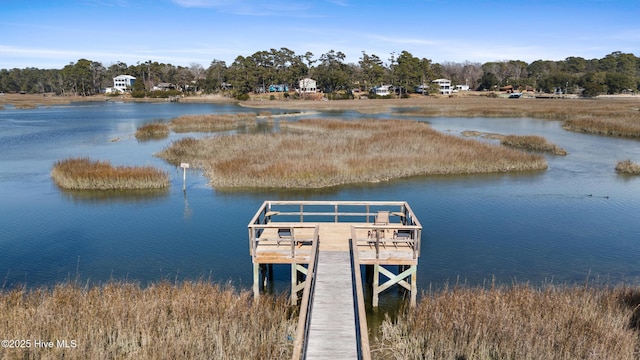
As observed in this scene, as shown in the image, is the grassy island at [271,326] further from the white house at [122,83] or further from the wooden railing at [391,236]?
the white house at [122,83]

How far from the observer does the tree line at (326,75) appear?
470ft

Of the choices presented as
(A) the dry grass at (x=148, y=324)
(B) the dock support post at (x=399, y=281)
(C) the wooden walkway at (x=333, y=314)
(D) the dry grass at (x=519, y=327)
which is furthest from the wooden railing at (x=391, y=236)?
(A) the dry grass at (x=148, y=324)

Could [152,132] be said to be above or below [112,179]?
above

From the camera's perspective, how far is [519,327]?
11.3m

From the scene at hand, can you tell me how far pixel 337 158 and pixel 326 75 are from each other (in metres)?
112

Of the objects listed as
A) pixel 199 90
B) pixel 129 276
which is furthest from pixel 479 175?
pixel 199 90

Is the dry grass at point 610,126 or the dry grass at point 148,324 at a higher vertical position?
the dry grass at point 610,126

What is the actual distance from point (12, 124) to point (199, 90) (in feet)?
335

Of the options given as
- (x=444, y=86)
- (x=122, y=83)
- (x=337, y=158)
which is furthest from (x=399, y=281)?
(x=122, y=83)

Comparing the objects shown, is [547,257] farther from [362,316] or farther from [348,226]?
[362,316]

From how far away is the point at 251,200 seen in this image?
90.1ft

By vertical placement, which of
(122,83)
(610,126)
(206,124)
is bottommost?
(206,124)

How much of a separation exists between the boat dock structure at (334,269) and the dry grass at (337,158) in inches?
504

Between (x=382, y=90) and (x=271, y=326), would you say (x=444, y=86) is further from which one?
(x=271, y=326)
